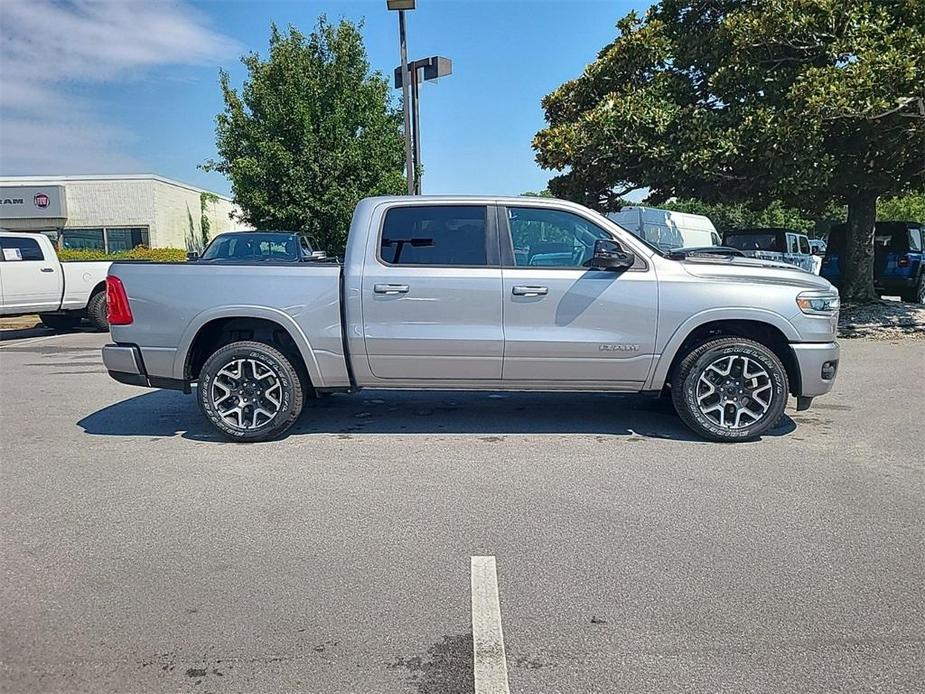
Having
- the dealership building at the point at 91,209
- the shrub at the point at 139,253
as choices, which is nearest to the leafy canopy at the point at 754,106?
the shrub at the point at 139,253

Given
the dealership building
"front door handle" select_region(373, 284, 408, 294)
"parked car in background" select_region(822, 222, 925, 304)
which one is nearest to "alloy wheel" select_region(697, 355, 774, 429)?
"front door handle" select_region(373, 284, 408, 294)

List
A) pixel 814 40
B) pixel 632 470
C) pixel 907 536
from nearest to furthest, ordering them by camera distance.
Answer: pixel 907 536, pixel 632 470, pixel 814 40

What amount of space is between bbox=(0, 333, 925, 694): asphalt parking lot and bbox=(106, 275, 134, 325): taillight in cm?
103

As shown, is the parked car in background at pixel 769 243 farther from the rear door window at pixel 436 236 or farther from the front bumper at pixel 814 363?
the rear door window at pixel 436 236

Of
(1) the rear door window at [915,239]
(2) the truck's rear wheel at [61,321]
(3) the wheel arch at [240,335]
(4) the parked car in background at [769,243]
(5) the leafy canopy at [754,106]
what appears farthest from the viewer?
(4) the parked car in background at [769,243]

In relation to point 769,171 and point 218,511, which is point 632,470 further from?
point 769,171

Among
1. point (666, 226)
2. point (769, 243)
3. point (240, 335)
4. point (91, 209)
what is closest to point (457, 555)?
point (240, 335)

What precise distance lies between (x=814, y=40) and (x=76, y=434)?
38.3 ft

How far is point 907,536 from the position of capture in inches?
153

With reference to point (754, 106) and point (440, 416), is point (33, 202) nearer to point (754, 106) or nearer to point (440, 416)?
point (754, 106)

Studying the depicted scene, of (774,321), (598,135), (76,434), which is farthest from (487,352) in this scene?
(598,135)

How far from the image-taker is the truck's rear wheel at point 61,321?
14.0m

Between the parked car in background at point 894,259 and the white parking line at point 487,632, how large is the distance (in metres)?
15.6

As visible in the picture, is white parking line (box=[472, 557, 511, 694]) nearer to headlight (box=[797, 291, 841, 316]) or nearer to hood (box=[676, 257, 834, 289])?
hood (box=[676, 257, 834, 289])
